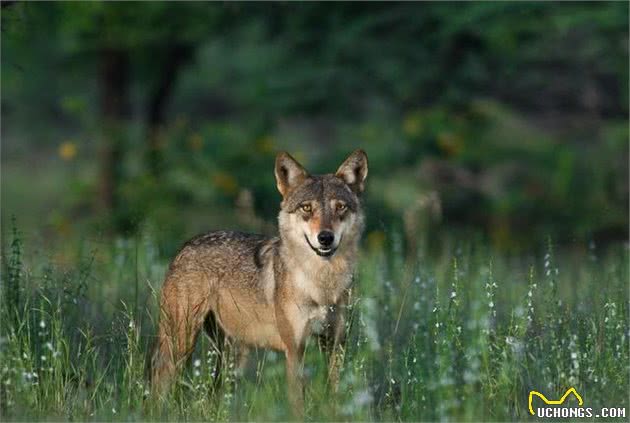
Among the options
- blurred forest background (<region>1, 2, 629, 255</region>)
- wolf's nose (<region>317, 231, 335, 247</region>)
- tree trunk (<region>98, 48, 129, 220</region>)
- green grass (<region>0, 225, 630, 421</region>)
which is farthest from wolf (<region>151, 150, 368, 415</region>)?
tree trunk (<region>98, 48, 129, 220</region>)

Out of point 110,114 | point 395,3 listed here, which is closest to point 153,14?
point 110,114

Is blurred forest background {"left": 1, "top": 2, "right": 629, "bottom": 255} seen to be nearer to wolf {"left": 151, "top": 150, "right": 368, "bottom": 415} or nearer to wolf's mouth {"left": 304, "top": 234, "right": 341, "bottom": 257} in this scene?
wolf {"left": 151, "top": 150, "right": 368, "bottom": 415}

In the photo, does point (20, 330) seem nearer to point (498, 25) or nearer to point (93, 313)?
point (93, 313)

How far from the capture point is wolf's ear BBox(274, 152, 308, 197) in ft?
25.0

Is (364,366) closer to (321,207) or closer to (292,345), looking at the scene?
(292,345)

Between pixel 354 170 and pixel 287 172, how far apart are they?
1.43ft

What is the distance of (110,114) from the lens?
21.3m

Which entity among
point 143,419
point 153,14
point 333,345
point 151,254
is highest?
point 153,14

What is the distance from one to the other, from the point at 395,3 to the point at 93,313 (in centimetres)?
995

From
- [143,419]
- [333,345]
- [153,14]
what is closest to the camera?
[143,419]

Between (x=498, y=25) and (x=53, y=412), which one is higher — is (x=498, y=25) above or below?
above

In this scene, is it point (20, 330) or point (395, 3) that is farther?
point (395, 3)

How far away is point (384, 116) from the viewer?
21078 mm

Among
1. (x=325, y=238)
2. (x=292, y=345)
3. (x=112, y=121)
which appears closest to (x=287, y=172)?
(x=325, y=238)
